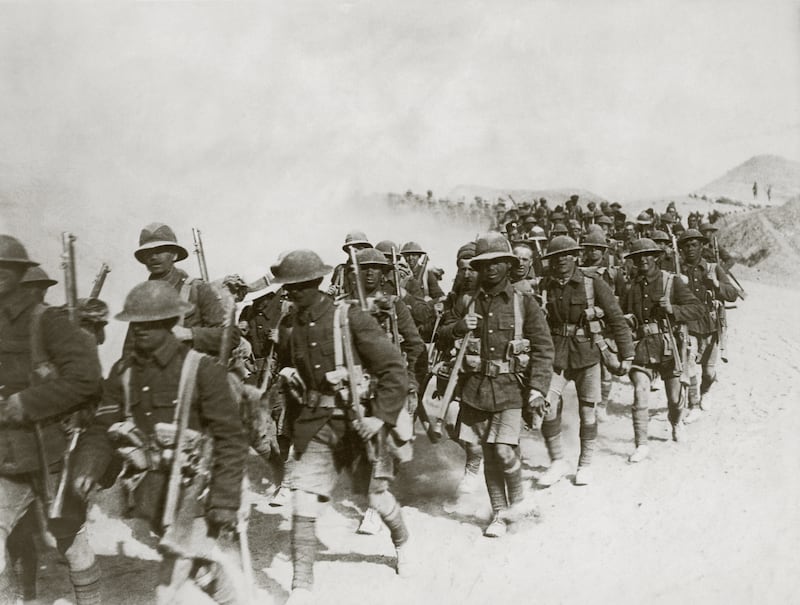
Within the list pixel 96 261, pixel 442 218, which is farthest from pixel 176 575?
pixel 442 218

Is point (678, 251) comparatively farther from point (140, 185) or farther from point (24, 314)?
point (140, 185)

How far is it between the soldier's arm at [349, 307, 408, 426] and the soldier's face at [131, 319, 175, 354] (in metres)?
1.31

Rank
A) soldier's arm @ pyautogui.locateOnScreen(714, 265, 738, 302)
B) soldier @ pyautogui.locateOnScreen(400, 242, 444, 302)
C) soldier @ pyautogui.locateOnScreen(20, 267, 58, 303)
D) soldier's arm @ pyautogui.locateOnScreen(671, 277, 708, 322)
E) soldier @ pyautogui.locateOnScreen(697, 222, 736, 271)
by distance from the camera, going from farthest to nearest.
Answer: soldier @ pyautogui.locateOnScreen(697, 222, 736, 271)
soldier @ pyautogui.locateOnScreen(400, 242, 444, 302)
soldier's arm @ pyautogui.locateOnScreen(714, 265, 738, 302)
soldier's arm @ pyautogui.locateOnScreen(671, 277, 708, 322)
soldier @ pyautogui.locateOnScreen(20, 267, 58, 303)

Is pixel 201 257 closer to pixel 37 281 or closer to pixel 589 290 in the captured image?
pixel 37 281

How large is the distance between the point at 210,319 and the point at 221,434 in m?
1.93

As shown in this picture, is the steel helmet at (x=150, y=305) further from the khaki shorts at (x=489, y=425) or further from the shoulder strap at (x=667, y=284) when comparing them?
the shoulder strap at (x=667, y=284)

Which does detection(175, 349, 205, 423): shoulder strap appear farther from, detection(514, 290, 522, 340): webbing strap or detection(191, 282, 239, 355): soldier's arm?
detection(514, 290, 522, 340): webbing strap

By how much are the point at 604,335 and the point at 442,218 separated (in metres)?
32.2

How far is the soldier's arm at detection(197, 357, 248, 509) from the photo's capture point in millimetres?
3832

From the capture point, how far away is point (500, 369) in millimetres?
5789

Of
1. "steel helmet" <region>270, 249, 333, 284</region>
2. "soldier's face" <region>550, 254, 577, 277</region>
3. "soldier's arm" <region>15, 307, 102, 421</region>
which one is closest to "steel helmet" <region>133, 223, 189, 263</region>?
"steel helmet" <region>270, 249, 333, 284</region>

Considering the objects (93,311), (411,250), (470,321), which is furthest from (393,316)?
(411,250)

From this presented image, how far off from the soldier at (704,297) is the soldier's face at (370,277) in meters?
4.88

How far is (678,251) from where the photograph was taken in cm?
995
